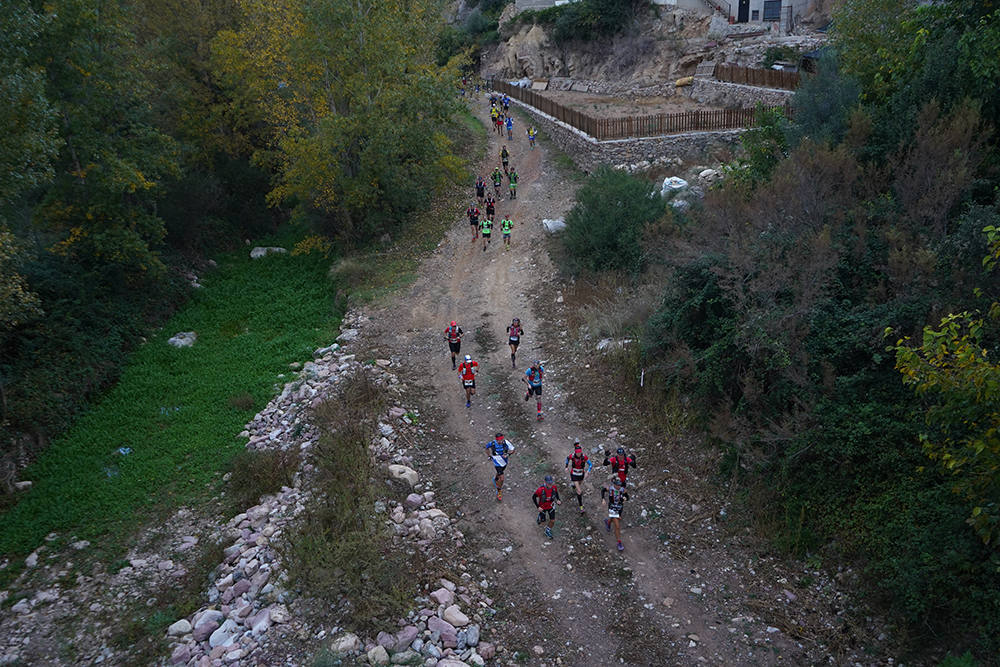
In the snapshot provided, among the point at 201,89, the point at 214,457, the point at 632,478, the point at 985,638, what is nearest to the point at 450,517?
the point at 632,478

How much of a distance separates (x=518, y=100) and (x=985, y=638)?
42.3 meters

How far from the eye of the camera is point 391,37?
24.2 metres

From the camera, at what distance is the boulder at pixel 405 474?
12172 mm

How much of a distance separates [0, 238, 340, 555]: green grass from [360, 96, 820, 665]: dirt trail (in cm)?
364

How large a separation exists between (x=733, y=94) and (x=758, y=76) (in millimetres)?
1824

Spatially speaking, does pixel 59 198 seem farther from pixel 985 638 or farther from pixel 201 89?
pixel 985 638

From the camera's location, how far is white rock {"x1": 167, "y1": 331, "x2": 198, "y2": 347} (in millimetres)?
20381

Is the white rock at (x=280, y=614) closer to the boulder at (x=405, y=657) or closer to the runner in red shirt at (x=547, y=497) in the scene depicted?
the boulder at (x=405, y=657)

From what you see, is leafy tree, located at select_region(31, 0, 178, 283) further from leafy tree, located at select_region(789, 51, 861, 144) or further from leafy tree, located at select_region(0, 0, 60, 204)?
leafy tree, located at select_region(789, 51, 861, 144)

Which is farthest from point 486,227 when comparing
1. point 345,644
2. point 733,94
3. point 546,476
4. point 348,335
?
point 733,94

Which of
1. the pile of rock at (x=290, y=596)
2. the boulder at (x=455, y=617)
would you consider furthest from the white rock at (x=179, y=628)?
the boulder at (x=455, y=617)

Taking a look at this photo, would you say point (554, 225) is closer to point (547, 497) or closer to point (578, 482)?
point (578, 482)

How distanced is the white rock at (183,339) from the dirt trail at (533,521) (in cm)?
637

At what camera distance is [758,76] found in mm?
31594
